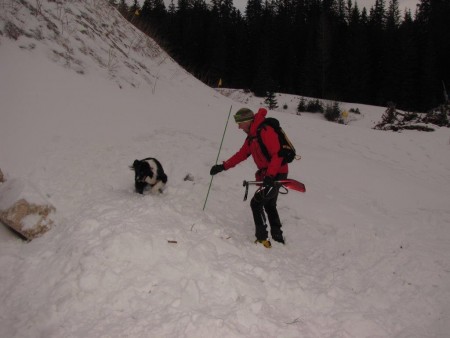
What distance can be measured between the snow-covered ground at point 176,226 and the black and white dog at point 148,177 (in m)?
0.19

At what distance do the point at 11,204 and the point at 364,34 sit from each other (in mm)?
38175

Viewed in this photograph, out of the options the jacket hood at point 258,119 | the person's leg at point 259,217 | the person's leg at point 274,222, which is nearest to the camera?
the jacket hood at point 258,119

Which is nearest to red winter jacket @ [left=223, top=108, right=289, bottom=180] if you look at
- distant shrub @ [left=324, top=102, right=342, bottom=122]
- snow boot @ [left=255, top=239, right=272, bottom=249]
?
snow boot @ [left=255, top=239, right=272, bottom=249]

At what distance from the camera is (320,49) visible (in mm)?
34219

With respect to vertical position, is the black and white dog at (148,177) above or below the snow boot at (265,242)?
above

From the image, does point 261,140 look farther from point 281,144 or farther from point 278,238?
point 278,238

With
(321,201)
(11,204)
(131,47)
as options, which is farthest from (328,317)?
(131,47)

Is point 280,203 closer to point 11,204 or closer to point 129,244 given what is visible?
point 129,244

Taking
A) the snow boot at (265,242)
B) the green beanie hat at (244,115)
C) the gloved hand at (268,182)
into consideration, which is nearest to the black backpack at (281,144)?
the green beanie hat at (244,115)

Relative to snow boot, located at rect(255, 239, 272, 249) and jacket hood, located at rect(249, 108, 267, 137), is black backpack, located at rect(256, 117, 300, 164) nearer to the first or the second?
jacket hood, located at rect(249, 108, 267, 137)

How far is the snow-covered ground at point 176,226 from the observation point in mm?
2848

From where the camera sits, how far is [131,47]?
38.0ft

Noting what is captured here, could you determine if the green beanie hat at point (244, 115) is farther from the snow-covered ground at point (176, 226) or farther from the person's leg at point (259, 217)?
the snow-covered ground at point (176, 226)

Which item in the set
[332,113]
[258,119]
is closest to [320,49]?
[332,113]
